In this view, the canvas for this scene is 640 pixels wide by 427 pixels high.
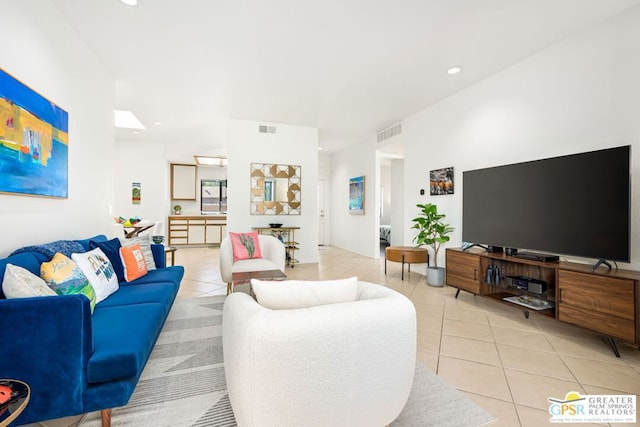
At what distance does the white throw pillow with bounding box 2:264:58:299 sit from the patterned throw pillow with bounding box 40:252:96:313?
8.0 inches

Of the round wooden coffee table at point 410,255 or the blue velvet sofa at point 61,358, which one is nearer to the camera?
the blue velvet sofa at point 61,358

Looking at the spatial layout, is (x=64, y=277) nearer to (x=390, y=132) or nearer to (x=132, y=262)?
(x=132, y=262)

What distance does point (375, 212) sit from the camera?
21.8 feet

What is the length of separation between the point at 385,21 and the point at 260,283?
263 cm

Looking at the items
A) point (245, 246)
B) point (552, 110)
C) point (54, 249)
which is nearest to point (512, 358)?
point (552, 110)

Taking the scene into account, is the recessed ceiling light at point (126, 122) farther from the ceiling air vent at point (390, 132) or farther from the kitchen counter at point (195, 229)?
the ceiling air vent at point (390, 132)

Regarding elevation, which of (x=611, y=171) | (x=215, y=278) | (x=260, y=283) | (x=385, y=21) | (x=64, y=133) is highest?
(x=385, y=21)

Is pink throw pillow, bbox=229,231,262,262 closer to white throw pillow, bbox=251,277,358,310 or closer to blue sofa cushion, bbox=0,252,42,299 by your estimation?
blue sofa cushion, bbox=0,252,42,299

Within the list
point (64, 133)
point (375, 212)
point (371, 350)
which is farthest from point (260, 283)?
point (375, 212)

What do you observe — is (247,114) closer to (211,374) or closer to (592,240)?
(211,374)

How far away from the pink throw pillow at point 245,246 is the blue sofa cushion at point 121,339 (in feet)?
5.93

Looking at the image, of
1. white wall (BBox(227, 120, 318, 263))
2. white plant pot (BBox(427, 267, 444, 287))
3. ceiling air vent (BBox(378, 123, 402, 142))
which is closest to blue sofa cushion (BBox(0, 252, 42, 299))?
white wall (BBox(227, 120, 318, 263))

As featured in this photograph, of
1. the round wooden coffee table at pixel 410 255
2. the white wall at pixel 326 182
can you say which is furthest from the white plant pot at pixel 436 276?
the white wall at pixel 326 182

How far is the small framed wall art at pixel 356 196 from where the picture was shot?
712cm
